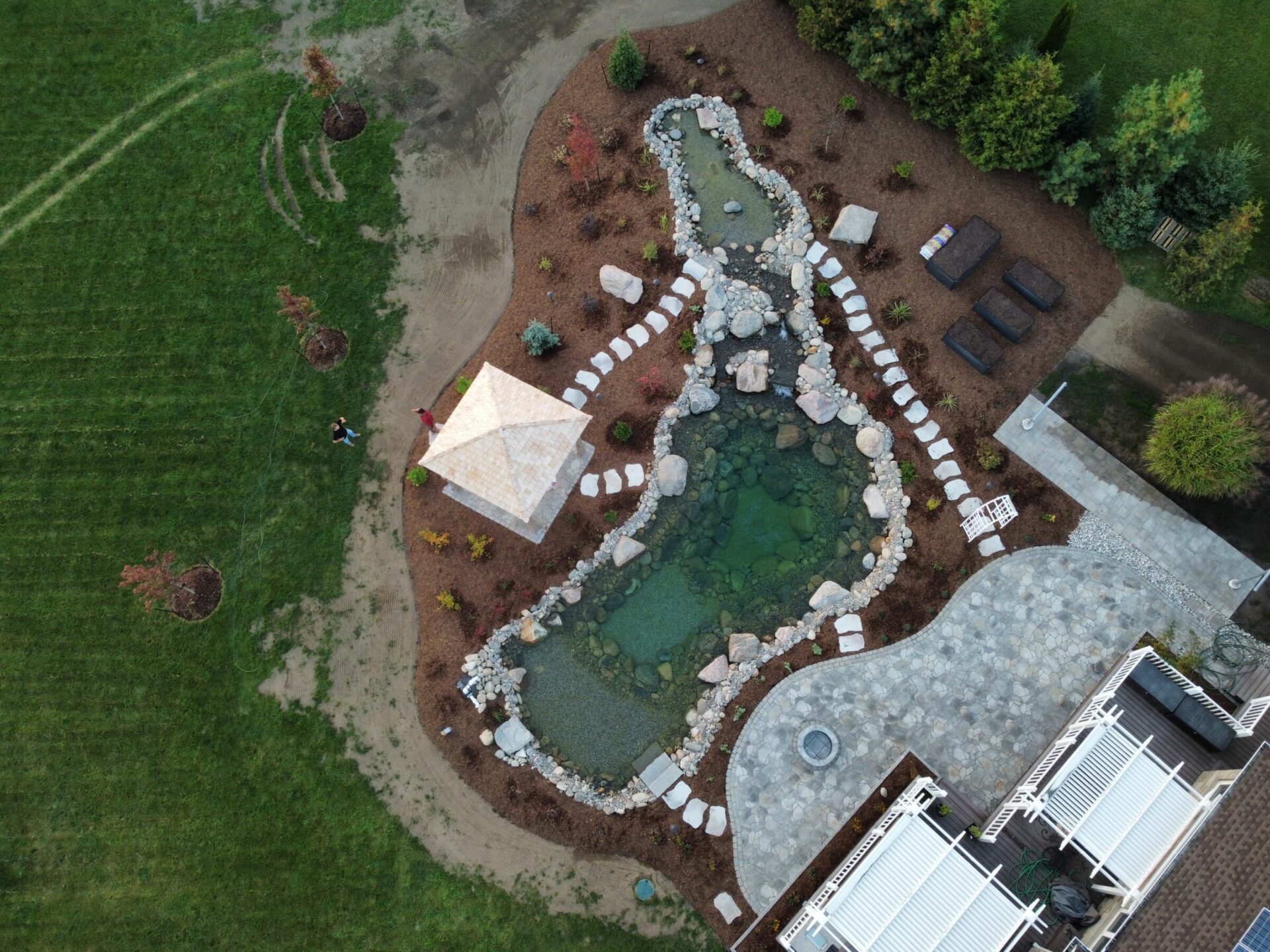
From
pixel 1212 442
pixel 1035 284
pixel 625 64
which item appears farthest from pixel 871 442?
pixel 625 64

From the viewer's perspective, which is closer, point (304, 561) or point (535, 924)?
point (535, 924)

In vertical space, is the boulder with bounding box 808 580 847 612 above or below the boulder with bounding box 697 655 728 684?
above

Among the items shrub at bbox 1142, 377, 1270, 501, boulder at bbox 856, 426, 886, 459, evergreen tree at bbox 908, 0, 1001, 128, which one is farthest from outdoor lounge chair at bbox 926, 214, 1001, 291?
shrub at bbox 1142, 377, 1270, 501

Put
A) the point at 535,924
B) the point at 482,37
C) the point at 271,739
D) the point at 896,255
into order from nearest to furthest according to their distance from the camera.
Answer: the point at 535,924 < the point at 271,739 < the point at 896,255 < the point at 482,37

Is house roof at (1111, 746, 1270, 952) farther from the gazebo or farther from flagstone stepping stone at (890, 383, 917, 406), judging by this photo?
the gazebo

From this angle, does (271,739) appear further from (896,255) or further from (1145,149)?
(1145,149)

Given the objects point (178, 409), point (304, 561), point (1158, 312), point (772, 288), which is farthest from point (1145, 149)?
point (178, 409)
